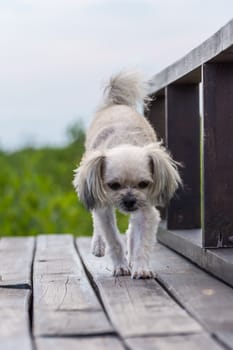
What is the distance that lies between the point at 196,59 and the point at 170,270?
1203 millimetres

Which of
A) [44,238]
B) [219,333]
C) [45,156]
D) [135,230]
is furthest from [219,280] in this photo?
[45,156]

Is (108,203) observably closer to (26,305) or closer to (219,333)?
(26,305)

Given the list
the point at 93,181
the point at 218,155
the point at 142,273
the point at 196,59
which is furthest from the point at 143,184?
the point at 196,59

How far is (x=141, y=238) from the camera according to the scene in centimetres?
458

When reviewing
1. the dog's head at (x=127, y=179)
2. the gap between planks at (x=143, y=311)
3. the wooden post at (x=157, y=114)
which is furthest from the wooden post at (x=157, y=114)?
the gap between planks at (x=143, y=311)

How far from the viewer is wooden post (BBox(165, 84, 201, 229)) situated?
18.1 feet

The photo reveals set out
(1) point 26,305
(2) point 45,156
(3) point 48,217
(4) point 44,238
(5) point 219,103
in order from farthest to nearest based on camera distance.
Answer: (2) point 45,156, (3) point 48,217, (4) point 44,238, (5) point 219,103, (1) point 26,305

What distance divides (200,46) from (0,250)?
2.17 m

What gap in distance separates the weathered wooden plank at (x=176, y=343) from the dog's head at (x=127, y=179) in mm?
1824

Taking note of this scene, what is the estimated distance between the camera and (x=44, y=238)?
6523mm

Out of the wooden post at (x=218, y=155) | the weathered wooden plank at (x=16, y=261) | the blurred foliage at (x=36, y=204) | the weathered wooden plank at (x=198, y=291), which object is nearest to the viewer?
the weathered wooden plank at (x=198, y=291)

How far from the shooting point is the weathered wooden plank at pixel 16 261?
4.07 meters

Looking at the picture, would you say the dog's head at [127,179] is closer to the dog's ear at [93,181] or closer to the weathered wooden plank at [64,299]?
the dog's ear at [93,181]

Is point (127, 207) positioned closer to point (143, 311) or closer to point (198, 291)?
point (198, 291)
